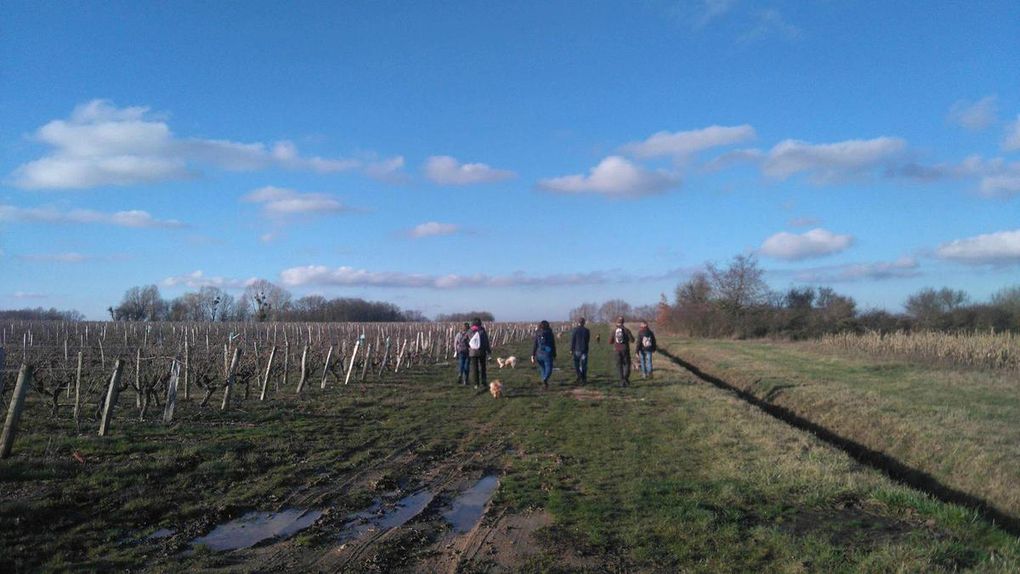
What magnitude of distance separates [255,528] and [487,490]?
2.47 meters

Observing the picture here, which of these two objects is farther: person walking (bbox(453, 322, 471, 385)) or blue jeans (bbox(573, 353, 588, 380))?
blue jeans (bbox(573, 353, 588, 380))

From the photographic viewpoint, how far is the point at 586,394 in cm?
1530

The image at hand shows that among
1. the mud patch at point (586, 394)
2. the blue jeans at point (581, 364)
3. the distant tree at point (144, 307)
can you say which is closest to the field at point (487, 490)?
the mud patch at point (586, 394)

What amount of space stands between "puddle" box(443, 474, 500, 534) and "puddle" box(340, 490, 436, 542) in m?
0.33

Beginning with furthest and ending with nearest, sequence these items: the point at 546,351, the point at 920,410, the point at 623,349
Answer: the point at 623,349 → the point at 546,351 → the point at 920,410

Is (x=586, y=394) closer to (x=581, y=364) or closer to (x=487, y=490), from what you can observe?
(x=581, y=364)

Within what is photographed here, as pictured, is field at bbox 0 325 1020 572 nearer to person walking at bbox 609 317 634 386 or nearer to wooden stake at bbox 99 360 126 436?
wooden stake at bbox 99 360 126 436

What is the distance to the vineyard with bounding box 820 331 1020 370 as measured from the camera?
20531 mm

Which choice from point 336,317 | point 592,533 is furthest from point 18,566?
point 336,317

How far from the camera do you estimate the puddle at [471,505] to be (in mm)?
5824

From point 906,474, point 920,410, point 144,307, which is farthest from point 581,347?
point 144,307

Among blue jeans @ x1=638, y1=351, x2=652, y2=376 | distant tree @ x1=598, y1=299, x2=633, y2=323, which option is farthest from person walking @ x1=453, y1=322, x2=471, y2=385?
distant tree @ x1=598, y1=299, x2=633, y2=323

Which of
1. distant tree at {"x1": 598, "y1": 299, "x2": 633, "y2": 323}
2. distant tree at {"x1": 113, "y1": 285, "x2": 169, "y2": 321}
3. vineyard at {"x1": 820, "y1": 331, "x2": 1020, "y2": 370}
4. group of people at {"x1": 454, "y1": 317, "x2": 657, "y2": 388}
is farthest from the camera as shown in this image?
distant tree at {"x1": 598, "y1": 299, "x2": 633, "y2": 323}

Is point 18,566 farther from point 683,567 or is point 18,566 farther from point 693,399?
point 693,399
